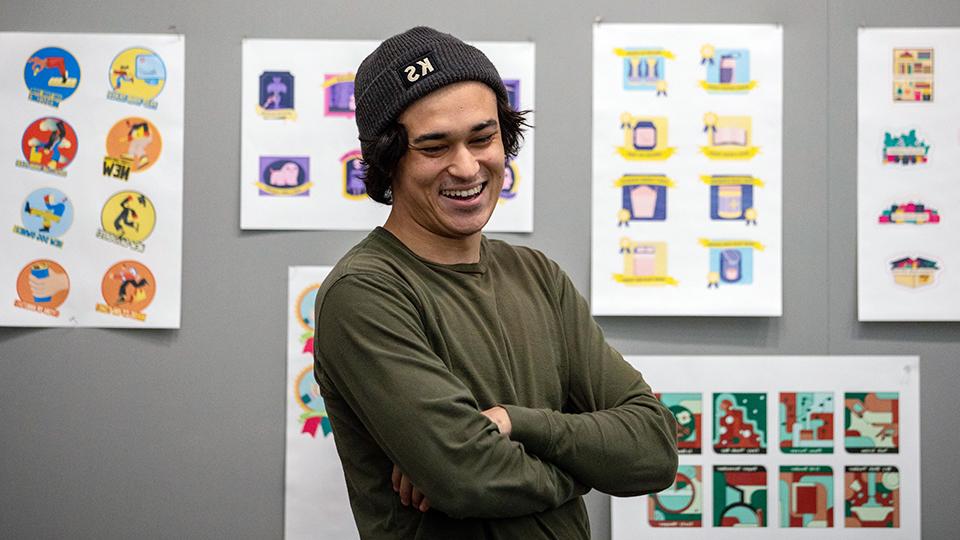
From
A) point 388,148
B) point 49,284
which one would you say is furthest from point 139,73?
point 388,148

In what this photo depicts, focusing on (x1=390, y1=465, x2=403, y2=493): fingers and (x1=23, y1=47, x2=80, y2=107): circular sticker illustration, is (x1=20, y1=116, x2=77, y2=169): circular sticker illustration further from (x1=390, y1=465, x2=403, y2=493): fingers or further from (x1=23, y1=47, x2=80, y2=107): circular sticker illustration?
(x1=390, y1=465, x2=403, y2=493): fingers

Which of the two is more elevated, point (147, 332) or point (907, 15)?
point (907, 15)

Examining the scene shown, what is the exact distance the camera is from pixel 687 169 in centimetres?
193

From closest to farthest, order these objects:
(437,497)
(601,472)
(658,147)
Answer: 1. (437,497)
2. (601,472)
3. (658,147)

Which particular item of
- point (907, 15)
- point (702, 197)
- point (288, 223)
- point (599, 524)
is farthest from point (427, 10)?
point (599, 524)

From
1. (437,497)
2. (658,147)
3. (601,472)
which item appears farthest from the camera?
(658,147)

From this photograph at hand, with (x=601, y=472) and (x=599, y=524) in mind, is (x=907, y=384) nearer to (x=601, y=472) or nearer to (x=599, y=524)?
(x=599, y=524)

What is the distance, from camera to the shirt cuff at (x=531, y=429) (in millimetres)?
1141

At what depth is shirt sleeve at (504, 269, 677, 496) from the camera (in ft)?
3.82

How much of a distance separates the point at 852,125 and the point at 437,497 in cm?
133

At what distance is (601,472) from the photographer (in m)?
1.19

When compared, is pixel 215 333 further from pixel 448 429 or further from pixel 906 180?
pixel 906 180

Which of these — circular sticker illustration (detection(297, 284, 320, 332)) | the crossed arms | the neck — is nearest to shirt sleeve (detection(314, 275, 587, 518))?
the crossed arms

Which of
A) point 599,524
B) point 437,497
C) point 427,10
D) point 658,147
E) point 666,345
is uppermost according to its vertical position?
point 427,10
